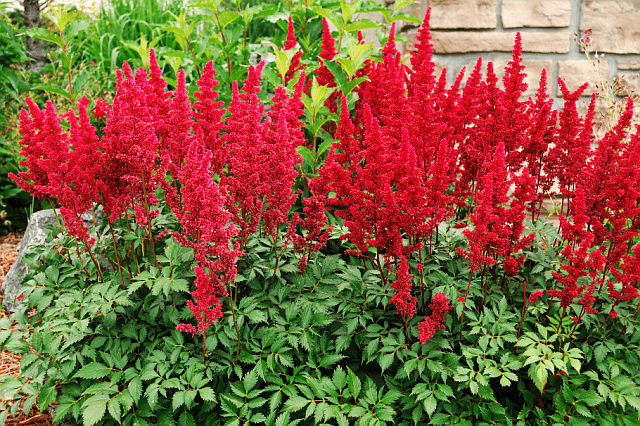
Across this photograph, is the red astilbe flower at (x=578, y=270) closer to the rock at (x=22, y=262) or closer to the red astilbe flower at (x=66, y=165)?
the red astilbe flower at (x=66, y=165)

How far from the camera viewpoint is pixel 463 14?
4586 mm

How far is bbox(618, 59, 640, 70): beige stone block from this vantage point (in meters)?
4.73

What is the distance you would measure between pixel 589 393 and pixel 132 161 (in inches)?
89.5

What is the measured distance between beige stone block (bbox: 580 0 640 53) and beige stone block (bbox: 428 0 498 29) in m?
0.95

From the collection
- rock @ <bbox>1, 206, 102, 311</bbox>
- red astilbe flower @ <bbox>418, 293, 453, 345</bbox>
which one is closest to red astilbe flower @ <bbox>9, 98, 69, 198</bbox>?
rock @ <bbox>1, 206, 102, 311</bbox>

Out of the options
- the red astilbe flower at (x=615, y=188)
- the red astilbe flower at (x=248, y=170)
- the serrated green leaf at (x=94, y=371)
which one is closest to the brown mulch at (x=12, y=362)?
the serrated green leaf at (x=94, y=371)

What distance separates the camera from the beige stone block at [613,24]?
462cm

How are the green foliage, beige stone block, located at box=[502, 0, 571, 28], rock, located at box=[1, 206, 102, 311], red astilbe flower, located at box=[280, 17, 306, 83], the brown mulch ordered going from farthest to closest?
1. beige stone block, located at box=[502, 0, 571, 28]
2. rock, located at box=[1, 206, 102, 311]
3. red astilbe flower, located at box=[280, 17, 306, 83]
4. the brown mulch
5. the green foliage

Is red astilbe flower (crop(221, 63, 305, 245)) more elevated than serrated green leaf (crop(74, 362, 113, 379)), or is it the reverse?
red astilbe flower (crop(221, 63, 305, 245))

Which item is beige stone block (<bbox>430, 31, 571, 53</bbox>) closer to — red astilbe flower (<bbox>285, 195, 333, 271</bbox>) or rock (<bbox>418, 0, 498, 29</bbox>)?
rock (<bbox>418, 0, 498, 29</bbox>)

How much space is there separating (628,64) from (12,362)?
6.20 metres

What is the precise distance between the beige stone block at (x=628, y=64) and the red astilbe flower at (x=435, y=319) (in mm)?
4226

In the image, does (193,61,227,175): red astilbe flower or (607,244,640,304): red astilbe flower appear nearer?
(607,244,640,304): red astilbe flower

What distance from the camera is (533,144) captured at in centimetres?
257
